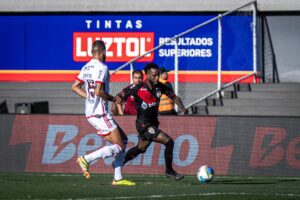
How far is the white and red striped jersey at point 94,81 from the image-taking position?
1508cm

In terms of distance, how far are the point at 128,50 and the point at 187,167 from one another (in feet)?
21.7

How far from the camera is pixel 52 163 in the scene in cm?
2002

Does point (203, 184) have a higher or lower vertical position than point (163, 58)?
lower

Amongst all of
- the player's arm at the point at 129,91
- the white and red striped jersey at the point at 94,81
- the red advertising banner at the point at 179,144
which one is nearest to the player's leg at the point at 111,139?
the white and red striped jersey at the point at 94,81

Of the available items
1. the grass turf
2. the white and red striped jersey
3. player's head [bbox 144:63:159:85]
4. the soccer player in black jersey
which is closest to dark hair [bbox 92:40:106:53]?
the white and red striped jersey

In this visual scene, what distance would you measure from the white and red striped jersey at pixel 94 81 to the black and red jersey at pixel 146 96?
65.7 inches

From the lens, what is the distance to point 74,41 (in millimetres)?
25828

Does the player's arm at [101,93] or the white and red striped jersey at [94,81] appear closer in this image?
the player's arm at [101,93]

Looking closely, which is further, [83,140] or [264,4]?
[264,4]

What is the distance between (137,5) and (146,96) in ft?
28.7

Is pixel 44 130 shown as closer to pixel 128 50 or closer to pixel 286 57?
pixel 128 50

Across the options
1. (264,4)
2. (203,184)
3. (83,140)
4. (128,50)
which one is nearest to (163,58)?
(128,50)

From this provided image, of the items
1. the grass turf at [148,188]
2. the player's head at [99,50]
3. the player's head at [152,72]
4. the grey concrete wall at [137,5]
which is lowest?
the grass turf at [148,188]

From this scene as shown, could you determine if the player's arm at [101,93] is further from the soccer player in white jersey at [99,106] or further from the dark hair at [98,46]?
the dark hair at [98,46]
